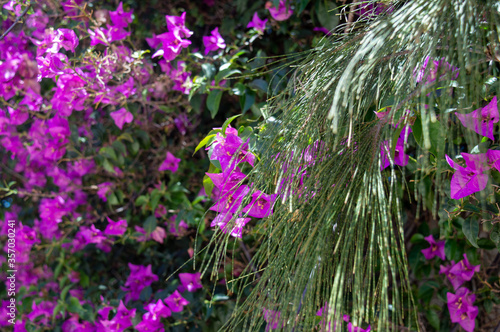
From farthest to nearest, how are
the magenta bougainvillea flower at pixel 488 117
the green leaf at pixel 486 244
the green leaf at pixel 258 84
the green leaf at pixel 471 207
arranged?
1. the green leaf at pixel 258 84
2. the green leaf at pixel 486 244
3. the green leaf at pixel 471 207
4. the magenta bougainvillea flower at pixel 488 117

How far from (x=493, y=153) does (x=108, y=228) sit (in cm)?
128

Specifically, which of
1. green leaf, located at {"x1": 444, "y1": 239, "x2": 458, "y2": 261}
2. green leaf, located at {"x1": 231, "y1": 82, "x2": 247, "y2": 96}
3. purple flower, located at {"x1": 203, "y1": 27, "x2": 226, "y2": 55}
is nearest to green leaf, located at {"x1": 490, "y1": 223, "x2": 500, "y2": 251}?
green leaf, located at {"x1": 444, "y1": 239, "x2": 458, "y2": 261}

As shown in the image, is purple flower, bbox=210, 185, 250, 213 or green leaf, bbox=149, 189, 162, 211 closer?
purple flower, bbox=210, 185, 250, 213

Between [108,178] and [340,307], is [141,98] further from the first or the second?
[340,307]

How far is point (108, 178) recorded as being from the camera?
74.1 inches

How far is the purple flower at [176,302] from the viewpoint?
53.7 inches

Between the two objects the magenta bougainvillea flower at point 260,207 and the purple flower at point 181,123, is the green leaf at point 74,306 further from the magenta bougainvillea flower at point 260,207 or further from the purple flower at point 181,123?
the magenta bougainvillea flower at point 260,207

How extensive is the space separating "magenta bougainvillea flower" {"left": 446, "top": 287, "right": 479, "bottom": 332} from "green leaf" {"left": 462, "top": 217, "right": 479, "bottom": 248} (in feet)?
1.34

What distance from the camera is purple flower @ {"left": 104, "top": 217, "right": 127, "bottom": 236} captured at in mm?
1566

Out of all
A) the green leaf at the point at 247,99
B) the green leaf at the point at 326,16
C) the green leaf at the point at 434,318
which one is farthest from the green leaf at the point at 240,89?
the green leaf at the point at 434,318

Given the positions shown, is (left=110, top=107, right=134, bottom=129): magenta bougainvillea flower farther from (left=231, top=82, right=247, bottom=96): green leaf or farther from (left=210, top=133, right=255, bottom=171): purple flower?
(left=210, top=133, right=255, bottom=171): purple flower

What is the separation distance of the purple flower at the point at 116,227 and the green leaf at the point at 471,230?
3.69ft

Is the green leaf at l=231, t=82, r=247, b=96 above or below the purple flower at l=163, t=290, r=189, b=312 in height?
above

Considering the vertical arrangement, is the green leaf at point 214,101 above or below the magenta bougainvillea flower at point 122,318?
above
